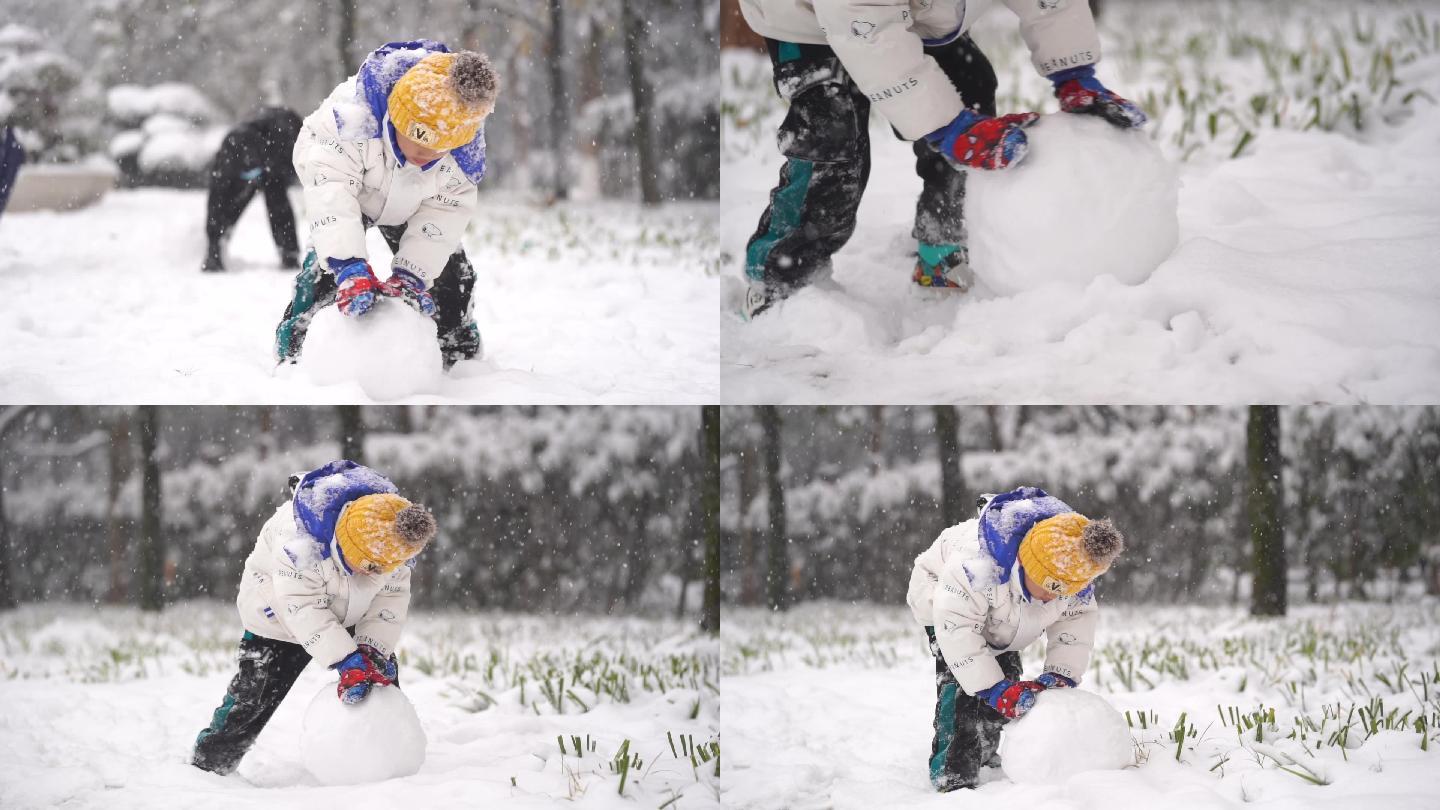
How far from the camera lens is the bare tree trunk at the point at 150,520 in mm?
5727

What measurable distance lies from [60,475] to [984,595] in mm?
4954

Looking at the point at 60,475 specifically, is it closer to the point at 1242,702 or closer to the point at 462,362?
the point at 462,362

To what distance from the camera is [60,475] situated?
5.75 m

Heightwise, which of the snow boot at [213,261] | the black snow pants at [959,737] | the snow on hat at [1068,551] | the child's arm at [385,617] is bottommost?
the black snow pants at [959,737]

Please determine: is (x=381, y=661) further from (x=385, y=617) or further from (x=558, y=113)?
(x=558, y=113)

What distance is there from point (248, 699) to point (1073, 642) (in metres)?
2.30

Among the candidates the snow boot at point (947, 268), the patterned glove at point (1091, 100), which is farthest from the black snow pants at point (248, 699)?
the patterned glove at point (1091, 100)

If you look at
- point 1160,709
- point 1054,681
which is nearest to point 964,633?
point 1054,681

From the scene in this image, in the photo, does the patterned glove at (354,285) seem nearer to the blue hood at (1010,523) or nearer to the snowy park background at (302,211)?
the snowy park background at (302,211)

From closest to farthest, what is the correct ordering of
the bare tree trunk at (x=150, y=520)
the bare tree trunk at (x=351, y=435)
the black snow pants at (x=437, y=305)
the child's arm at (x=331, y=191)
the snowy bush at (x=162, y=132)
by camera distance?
the child's arm at (x=331, y=191)
the black snow pants at (x=437, y=305)
the bare tree trunk at (x=351, y=435)
the bare tree trunk at (x=150, y=520)
the snowy bush at (x=162, y=132)

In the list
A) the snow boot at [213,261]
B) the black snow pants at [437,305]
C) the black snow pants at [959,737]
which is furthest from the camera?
the snow boot at [213,261]

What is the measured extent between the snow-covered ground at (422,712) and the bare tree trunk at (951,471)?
1.21 metres

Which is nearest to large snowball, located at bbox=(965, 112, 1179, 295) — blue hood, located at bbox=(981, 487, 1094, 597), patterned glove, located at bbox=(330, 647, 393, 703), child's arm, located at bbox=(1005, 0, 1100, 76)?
child's arm, located at bbox=(1005, 0, 1100, 76)

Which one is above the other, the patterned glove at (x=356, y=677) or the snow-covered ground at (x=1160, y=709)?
the patterned glove at (x=356, y=677)
